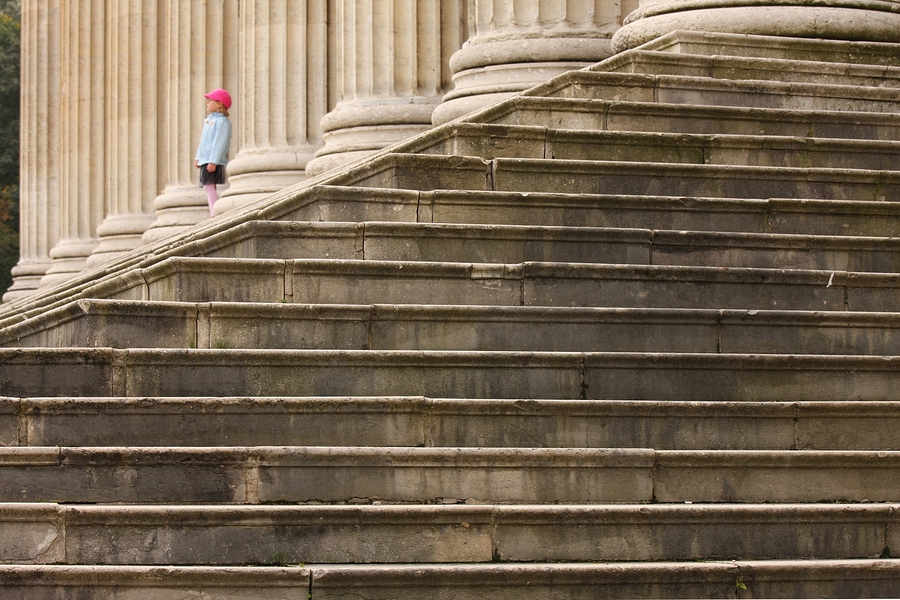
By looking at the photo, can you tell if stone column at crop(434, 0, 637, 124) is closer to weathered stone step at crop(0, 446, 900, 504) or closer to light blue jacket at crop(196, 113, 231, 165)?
light blue jacket at crop(196, 113, 231, 165)

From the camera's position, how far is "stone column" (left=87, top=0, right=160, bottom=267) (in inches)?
1080

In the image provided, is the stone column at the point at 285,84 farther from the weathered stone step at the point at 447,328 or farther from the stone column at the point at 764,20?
the weathered stone step at the point at 447,328

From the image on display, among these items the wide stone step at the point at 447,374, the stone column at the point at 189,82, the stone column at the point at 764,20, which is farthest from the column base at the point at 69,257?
the wide stone step at the point at 447,374

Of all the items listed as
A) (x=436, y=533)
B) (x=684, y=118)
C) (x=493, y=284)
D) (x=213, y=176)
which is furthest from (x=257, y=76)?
(x=436, y=533)

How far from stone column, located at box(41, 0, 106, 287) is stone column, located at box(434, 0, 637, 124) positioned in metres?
16.4

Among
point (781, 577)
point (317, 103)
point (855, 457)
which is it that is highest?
point (317, 103)

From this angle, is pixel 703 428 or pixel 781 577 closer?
pixel 781 577

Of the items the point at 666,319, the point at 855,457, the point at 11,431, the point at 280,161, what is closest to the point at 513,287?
the point at 666,319

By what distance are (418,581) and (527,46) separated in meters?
7.61

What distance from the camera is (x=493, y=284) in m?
10.6

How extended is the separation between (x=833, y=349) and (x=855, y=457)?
4.12ft

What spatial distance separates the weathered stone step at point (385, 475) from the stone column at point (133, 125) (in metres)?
18.4

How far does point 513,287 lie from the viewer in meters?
10.7

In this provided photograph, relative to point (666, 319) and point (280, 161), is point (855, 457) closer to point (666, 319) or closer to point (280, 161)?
point (666, 319)
